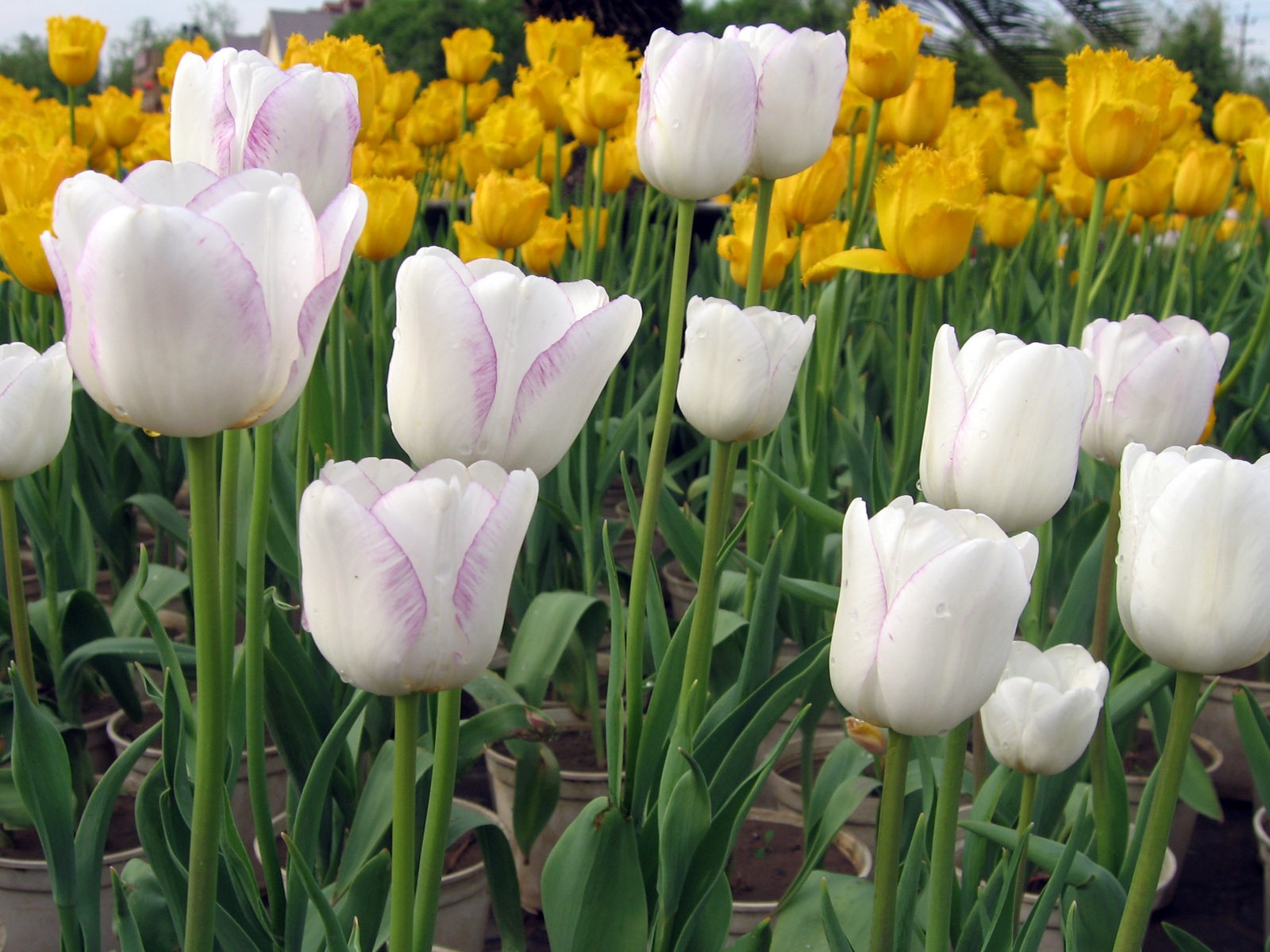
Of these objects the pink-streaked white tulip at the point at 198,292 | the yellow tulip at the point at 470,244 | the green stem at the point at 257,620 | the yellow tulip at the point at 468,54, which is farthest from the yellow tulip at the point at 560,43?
the pink-streaked white tulip at the point at 198,292

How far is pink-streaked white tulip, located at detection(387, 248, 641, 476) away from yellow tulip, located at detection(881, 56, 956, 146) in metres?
1.52

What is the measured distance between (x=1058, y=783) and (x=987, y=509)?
0.59 m

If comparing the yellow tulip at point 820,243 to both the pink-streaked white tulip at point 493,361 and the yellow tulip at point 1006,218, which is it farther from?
the pink-streaked white tulip at point 493,361

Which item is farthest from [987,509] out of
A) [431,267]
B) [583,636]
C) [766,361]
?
[583,636]

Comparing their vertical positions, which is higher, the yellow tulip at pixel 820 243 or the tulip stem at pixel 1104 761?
the yellow tulip at pixel 820 243

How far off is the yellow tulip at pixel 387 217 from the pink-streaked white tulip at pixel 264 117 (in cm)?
89

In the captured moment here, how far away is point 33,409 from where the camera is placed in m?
1.03

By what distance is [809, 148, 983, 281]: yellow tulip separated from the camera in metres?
1.31

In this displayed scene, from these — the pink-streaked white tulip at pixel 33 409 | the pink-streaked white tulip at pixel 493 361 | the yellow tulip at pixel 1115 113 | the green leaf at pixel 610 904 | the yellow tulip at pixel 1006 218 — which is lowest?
the green leaf at pixel 610 904

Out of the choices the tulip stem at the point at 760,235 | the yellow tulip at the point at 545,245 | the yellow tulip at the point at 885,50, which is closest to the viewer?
the tulip stem at the point at 760,235

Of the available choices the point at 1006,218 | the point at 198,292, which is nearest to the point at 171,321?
the point at 198,292

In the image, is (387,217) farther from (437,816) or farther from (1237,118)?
(1237,118)

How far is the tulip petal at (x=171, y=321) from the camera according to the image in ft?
1.75

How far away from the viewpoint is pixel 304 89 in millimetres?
767
